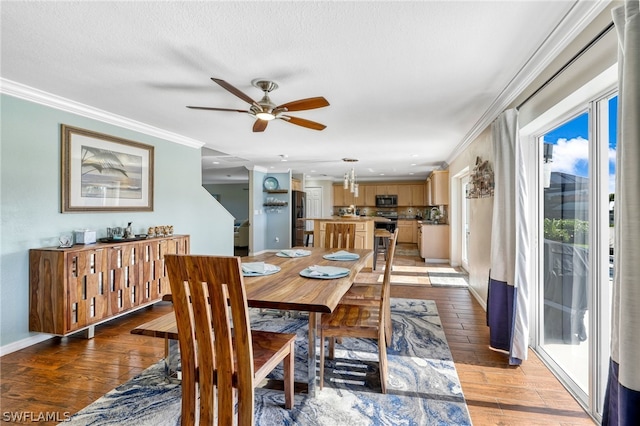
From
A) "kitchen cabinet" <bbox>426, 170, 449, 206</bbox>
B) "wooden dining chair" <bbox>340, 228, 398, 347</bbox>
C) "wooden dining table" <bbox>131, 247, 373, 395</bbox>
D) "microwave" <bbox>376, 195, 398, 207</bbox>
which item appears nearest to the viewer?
"wooden dining table" <bbox>131, 247, 373, 395</bbox>

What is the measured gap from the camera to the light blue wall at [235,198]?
11906mm

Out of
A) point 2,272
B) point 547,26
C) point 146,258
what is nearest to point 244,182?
point 146,258

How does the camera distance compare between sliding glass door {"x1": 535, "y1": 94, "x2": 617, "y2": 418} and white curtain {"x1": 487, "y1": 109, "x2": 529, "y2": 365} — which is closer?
sliding glass door {"x1": 535, "y1": 94, "x2": 617, "y2": 418}

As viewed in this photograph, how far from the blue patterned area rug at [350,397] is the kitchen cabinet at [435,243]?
14.7ft

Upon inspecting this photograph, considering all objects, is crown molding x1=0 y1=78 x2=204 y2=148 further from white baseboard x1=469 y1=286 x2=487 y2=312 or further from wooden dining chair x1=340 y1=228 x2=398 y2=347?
white baseboard x1=469 y1=286 x2=487 y2=312

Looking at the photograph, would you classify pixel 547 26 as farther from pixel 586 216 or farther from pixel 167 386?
pixel 167 386

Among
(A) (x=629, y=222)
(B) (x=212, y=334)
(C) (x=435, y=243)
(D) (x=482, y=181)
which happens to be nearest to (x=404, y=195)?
(C) (x=435, y=243)

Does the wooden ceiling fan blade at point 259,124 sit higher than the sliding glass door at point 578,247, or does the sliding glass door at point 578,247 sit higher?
the wooden ceiling fan blade at point 259,124

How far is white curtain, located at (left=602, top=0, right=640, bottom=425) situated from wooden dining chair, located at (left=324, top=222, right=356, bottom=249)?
2.39m

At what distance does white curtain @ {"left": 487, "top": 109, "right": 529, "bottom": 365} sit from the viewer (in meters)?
2.40

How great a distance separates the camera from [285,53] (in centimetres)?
211

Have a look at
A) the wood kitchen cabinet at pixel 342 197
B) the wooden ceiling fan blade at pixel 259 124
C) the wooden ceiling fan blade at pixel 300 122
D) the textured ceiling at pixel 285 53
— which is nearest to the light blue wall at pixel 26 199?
the textured ceiling at pixel 285 53

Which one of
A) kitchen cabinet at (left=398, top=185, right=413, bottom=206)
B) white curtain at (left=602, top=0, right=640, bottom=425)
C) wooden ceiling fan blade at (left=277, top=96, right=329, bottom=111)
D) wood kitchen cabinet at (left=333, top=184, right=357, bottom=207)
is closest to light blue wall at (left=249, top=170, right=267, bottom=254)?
wood kitchen cabinet at (left=333, top=184, right=357, bottom=207)

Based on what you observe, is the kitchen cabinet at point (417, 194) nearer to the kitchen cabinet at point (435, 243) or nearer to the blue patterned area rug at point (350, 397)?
the kitchen cabinet at point (435, 243)
